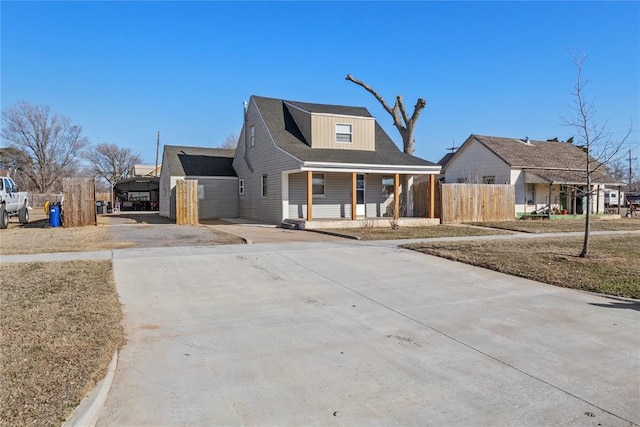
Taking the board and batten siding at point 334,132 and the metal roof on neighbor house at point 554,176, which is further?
the metal roof on neighbor house at point 554,176

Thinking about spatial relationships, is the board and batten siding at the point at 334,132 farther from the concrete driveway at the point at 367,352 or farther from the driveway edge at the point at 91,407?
the driveway edge at the point at 91,407

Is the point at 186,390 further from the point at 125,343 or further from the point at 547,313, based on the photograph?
the point at 547,313

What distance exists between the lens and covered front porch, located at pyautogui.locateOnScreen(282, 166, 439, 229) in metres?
19.3

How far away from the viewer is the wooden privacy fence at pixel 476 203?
21906mm

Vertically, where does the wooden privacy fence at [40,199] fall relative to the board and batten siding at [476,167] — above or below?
below

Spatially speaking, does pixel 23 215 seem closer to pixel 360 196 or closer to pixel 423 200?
pixel 360 196

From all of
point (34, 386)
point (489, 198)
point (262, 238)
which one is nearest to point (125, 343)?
point (34, 386)

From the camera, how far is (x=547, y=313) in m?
6.06

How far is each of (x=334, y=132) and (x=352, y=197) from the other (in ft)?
13.7

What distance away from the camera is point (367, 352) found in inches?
179

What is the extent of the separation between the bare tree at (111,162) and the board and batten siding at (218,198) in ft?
144

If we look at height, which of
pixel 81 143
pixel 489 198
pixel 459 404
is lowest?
pixel 459 404

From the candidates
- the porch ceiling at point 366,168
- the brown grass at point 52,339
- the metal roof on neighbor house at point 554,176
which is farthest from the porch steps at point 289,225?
the metal roof on neighbor house at point 554,176

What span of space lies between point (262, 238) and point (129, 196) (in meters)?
34.3
